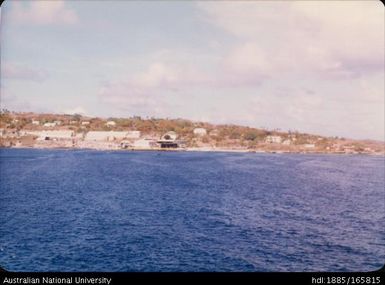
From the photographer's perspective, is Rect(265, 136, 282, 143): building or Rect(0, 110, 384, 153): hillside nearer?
Rect(0, 110, 384, 153): hillside

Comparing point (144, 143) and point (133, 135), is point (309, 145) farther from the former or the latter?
point (133, 135)

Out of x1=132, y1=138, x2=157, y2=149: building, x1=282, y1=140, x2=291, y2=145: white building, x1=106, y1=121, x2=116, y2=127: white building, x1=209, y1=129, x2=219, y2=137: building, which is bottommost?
x1=132, y1=138, x2=157, y2=149: building

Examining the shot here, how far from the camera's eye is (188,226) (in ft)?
93.5

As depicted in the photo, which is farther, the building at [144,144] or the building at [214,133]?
the building at [214,133]

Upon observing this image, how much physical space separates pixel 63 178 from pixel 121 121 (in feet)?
424

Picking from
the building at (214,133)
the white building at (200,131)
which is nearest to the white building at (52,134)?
the white building at (200,131)

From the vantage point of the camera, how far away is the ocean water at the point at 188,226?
2125 centimetres

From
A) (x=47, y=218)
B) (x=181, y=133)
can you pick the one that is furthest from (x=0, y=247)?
(x=181, y=133)

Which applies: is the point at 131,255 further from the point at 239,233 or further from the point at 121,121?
the point at 121,121

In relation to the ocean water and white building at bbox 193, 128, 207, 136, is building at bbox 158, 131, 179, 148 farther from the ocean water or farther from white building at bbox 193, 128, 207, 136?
the ocean water

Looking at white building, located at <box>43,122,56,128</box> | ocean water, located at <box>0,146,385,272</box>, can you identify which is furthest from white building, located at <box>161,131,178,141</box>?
ocean water, located at <box>0,146,385,272</box>

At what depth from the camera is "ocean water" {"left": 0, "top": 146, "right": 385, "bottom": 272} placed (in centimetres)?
2125

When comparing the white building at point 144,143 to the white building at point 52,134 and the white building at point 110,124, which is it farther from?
the white building at point 110,124

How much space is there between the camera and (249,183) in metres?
51.7
